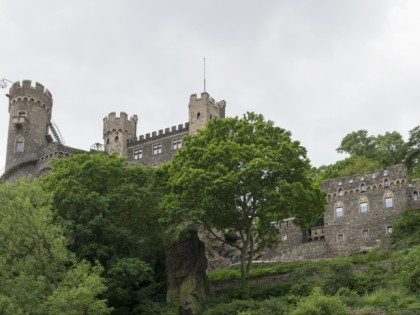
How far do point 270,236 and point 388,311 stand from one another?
42.9 feet

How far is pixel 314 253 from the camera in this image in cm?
5778

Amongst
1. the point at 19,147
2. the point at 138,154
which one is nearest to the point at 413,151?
the point at 138,154

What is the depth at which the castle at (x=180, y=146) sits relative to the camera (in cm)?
5606

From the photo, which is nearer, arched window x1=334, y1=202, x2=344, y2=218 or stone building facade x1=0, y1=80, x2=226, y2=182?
arched window x1=334, y1=202, x2=344, y2=218

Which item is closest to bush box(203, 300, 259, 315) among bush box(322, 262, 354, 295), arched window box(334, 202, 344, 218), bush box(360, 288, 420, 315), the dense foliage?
bush box(322, 262, 354, 295)

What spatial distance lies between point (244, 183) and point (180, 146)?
108 ft

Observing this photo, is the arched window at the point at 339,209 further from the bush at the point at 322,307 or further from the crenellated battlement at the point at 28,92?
the crenellated battlement at the point at 28,92

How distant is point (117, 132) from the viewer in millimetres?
78000

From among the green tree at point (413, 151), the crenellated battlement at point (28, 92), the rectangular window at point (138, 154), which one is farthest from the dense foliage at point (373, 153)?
the crenellated battlement at point (28, 92)

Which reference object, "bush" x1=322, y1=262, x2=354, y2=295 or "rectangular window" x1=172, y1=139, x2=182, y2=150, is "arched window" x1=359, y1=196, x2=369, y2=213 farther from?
"rectangular window" x1=172, y1=139, x2=182, y2=150

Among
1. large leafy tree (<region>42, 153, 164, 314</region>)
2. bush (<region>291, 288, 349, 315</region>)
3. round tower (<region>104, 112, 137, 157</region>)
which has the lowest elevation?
bush (<region>291, 288, 349, 315</region>)

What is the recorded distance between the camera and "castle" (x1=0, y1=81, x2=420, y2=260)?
56062 mm

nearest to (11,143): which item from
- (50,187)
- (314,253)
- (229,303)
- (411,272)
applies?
(50,187)

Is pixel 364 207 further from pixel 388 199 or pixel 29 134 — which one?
pixel 29 134
